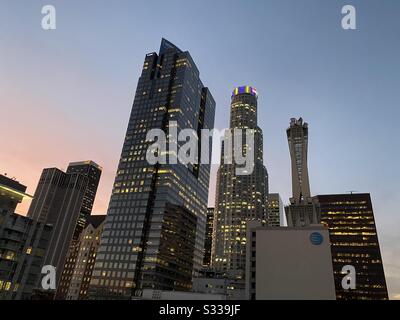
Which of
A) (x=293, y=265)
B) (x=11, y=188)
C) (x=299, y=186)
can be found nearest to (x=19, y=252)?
(x=11, y=188)

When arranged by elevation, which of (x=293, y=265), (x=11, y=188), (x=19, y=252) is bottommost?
(x=19, y=252)

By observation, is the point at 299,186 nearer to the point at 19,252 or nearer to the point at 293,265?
the point at 293,265

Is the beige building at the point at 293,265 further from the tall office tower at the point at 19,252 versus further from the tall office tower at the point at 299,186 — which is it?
the tall office tower at the point at 19,252

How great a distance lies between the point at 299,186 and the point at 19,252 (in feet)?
339

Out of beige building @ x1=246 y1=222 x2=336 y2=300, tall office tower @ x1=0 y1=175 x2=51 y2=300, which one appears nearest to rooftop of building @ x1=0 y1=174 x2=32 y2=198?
tall office tower @ x1=0 y1=175 x2=51 y2=300

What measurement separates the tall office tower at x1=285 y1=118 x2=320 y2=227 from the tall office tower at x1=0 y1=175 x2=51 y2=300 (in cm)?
8647

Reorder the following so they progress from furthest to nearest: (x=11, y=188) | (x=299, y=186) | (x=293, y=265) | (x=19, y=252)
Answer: (x=299, y=186) → (x=11, y=188) → (x=19, y=252) → (x=293, y=265)

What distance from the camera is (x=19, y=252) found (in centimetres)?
10225

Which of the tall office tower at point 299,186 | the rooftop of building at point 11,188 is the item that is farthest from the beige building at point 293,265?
the rooftop of building at point 11,188

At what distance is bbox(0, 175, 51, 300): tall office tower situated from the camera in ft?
321

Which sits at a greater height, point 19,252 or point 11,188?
point 11,188
